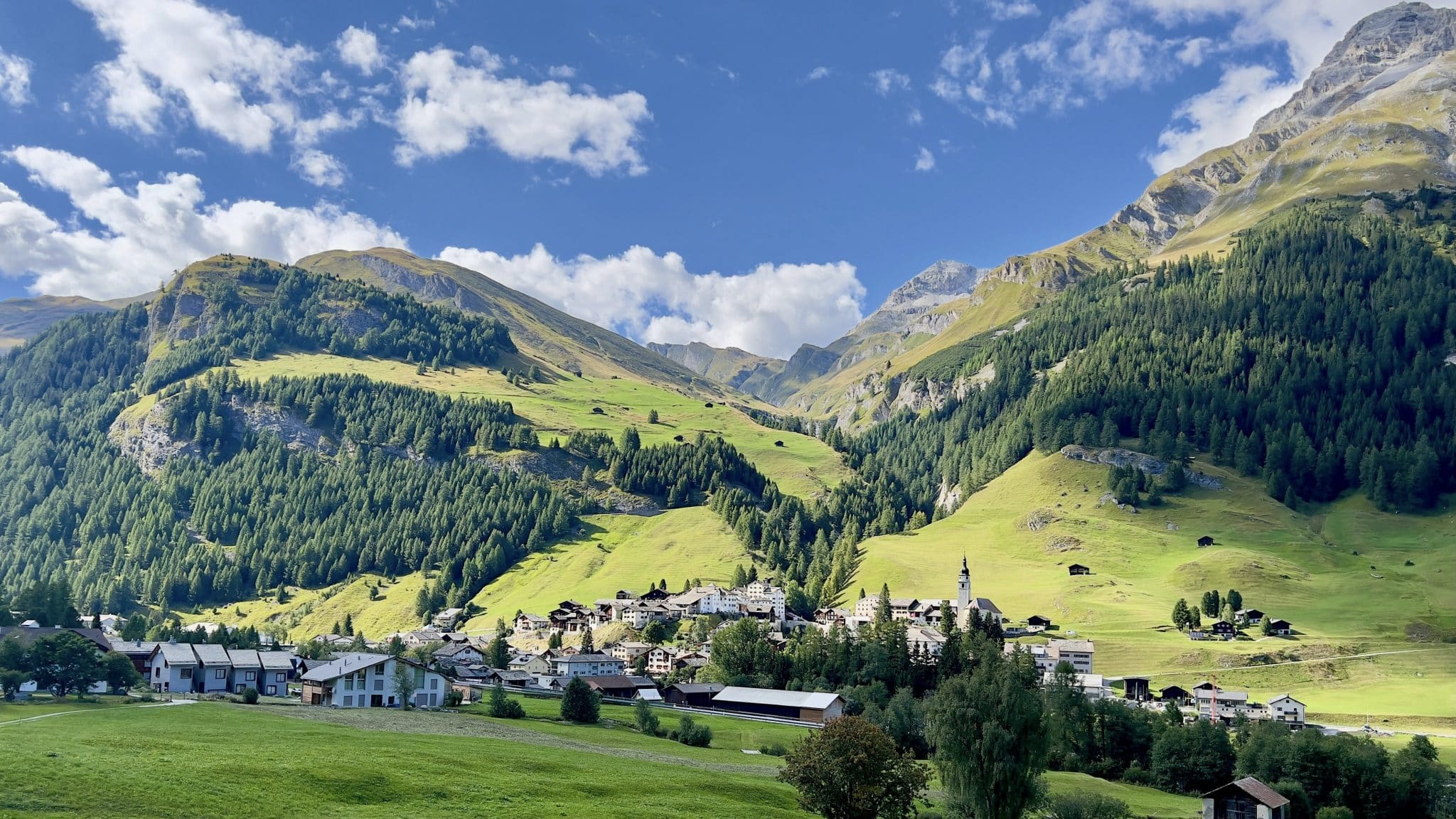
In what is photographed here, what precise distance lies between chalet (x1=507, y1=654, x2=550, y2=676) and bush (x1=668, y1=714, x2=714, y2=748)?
46.9 meters

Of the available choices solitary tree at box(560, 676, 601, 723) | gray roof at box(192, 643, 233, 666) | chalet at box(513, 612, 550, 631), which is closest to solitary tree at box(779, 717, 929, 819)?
solitary tree at box(560, 676, 601, 723)

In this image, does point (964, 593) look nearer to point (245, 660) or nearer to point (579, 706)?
point (579, 706)

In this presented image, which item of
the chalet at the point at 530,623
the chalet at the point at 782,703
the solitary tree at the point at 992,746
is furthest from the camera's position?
the chalet at the point at 530,623

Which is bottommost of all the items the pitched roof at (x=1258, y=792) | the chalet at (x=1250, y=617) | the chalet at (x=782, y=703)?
the pitched roof at (x=1258, y=792)

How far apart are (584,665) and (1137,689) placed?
71.2m

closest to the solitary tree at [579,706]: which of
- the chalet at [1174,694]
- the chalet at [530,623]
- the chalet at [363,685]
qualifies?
the chalet at [363,685]

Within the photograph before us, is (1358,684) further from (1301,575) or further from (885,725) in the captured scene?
(885,725)

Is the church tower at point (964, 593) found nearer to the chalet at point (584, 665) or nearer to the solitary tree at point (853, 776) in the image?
the chalet at point (584, 665)

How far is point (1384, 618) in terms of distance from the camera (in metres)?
153

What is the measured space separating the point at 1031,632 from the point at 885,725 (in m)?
71.3

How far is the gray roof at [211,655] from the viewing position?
102 meters

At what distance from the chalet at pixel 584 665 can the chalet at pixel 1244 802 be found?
79.9m

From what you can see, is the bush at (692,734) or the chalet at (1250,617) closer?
the bush at (692,734)

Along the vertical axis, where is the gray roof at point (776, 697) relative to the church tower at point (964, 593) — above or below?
below
